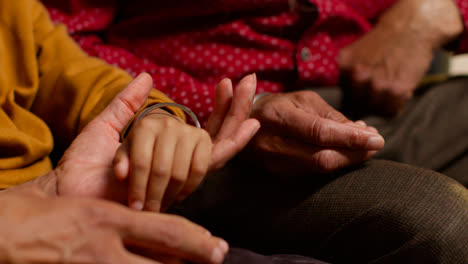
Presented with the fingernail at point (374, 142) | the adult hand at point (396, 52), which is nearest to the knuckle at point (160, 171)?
the fingernail at point (374, 142)

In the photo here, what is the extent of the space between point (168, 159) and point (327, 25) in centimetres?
56

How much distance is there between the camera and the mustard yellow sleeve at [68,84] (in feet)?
1.78

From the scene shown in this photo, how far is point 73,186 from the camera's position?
0.40m

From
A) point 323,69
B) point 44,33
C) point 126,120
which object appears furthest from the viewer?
point 323,69

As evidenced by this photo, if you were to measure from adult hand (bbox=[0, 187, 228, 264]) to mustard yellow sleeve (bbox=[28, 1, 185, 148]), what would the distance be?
0.22 m

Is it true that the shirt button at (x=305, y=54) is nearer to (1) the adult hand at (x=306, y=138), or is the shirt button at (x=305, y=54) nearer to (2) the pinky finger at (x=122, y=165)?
(1) the adult hand at (x=306, y=138)

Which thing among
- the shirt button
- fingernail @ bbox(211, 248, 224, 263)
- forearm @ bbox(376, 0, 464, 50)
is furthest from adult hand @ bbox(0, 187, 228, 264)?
forearm @ bbox(376, 0, 464, 50)

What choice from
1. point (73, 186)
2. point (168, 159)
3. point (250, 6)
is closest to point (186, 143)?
point (168, 159)

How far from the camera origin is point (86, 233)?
1.03 feet

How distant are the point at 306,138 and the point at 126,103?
262 mm

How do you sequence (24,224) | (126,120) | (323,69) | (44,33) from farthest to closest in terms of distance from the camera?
(323,69) → (44,33) → (126,120) → (24,224)

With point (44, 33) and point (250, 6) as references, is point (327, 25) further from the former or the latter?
point (44, 33)

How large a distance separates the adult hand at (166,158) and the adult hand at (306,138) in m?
0.11

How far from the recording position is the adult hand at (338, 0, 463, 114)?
757 millimetres
